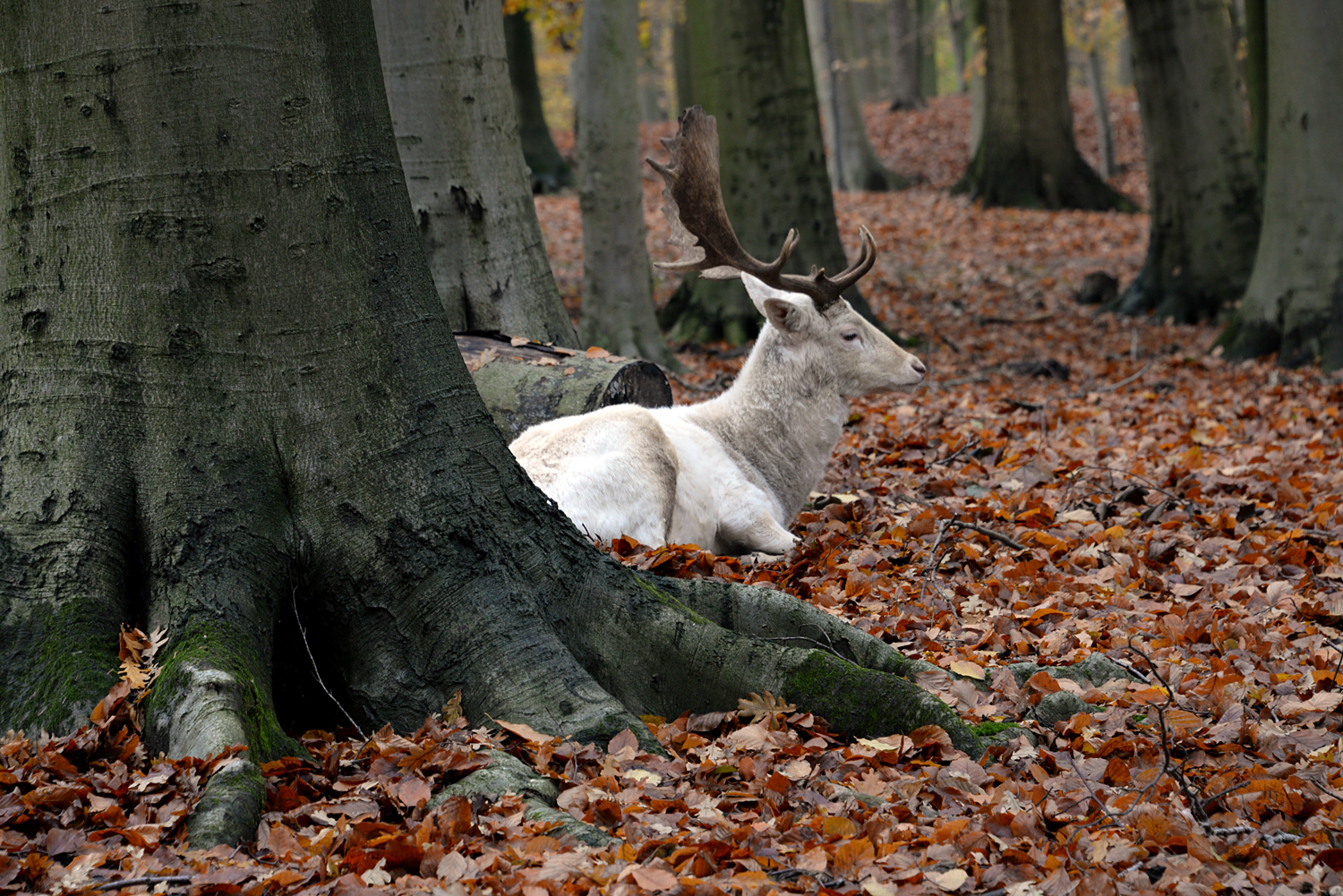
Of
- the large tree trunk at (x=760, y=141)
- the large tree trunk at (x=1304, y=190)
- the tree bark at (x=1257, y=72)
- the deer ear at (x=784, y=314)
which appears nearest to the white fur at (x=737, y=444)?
the deer ear at (x=784, y=314)

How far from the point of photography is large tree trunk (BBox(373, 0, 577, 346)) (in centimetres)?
780

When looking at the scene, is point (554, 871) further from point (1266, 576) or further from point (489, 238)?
point (489, 238)

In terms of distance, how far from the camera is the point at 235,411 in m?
3.59

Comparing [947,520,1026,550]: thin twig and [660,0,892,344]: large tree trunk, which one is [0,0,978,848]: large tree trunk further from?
[660,0,892,344]: large tree trunk

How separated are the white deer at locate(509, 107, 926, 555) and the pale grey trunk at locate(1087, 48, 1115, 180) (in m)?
21.5

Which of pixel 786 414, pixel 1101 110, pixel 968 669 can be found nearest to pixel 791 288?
pixel 786 414

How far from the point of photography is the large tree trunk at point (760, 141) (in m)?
13.5

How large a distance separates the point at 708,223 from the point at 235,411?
422cm

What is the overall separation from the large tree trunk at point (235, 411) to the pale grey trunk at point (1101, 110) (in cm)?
2534

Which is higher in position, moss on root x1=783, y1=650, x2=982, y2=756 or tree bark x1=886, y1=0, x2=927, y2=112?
tree bark x1=886, y1=0, x2=927, y2=112

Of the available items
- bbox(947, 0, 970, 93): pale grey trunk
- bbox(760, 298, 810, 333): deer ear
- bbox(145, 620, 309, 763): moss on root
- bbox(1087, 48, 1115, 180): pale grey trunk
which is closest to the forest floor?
bbox(145, 620, 309, 763): moss on root

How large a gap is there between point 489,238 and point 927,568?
4142 millimetres

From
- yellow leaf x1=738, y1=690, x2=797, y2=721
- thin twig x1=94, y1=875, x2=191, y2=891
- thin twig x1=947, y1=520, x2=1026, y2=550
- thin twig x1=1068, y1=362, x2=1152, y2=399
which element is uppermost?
thin twig x1=94, y1=875, x2=191, y2=891

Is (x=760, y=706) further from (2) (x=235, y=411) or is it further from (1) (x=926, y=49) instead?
(1) (x=926, y=49)
